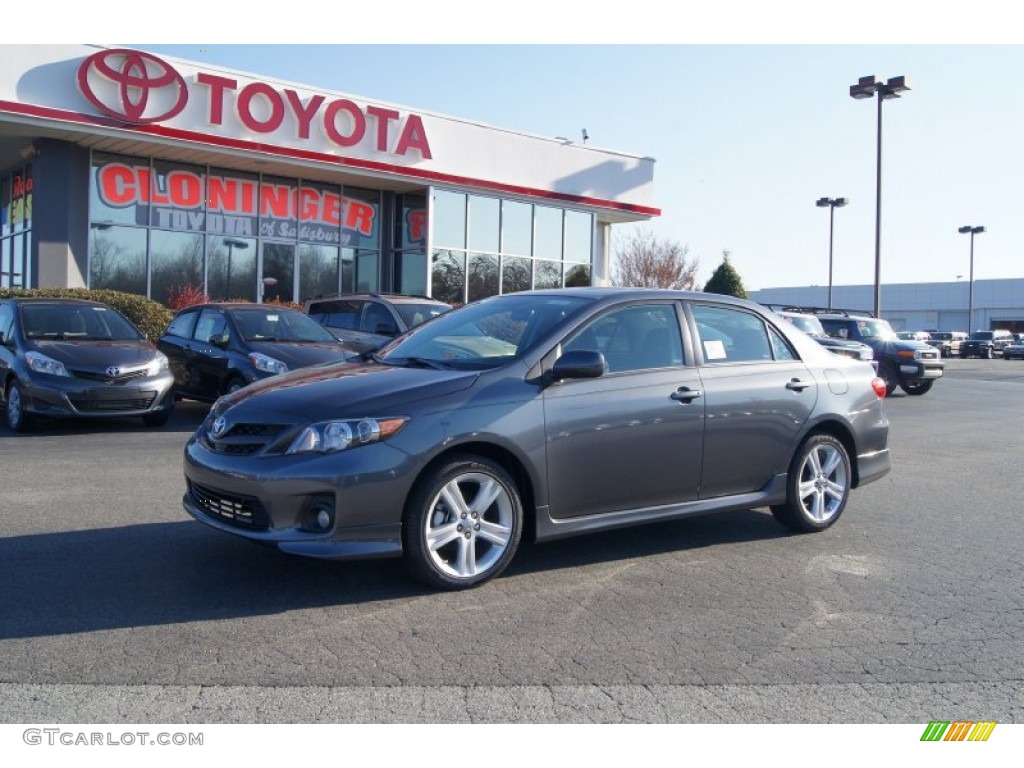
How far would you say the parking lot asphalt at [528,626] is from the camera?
3830mm

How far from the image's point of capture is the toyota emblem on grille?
530cm

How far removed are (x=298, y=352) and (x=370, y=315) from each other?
10.1ft

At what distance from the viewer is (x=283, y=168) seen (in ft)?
71.9

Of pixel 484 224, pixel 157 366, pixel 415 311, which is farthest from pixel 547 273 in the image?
pixel 157 366

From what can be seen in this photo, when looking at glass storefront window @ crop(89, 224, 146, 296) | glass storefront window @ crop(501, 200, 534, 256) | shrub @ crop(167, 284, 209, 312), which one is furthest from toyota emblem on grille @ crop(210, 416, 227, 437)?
glass storefront window @ crop(501, 200, 534, 256)

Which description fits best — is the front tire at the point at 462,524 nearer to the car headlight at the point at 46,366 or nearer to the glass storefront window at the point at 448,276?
A: the car headlight at the point at 46,366

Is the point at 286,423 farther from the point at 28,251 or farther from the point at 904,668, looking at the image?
the point at 28,251

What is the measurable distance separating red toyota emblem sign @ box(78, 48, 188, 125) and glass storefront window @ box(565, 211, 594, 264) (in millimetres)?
11397

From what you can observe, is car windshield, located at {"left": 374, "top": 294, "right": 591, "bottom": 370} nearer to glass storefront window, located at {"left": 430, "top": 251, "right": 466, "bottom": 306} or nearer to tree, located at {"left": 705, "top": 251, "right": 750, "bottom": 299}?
glass storefront window, located at {"left": 430, "top": 251, "right": 466, "bottom": 306}

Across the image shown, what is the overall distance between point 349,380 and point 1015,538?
479cm

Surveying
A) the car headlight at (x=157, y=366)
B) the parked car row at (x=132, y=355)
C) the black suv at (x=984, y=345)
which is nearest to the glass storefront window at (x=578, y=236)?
the parked car row at (x=132, y=355)

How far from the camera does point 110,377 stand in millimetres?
10773

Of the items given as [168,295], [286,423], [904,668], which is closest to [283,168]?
[168,295]

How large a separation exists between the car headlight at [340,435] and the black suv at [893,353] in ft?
55.8
